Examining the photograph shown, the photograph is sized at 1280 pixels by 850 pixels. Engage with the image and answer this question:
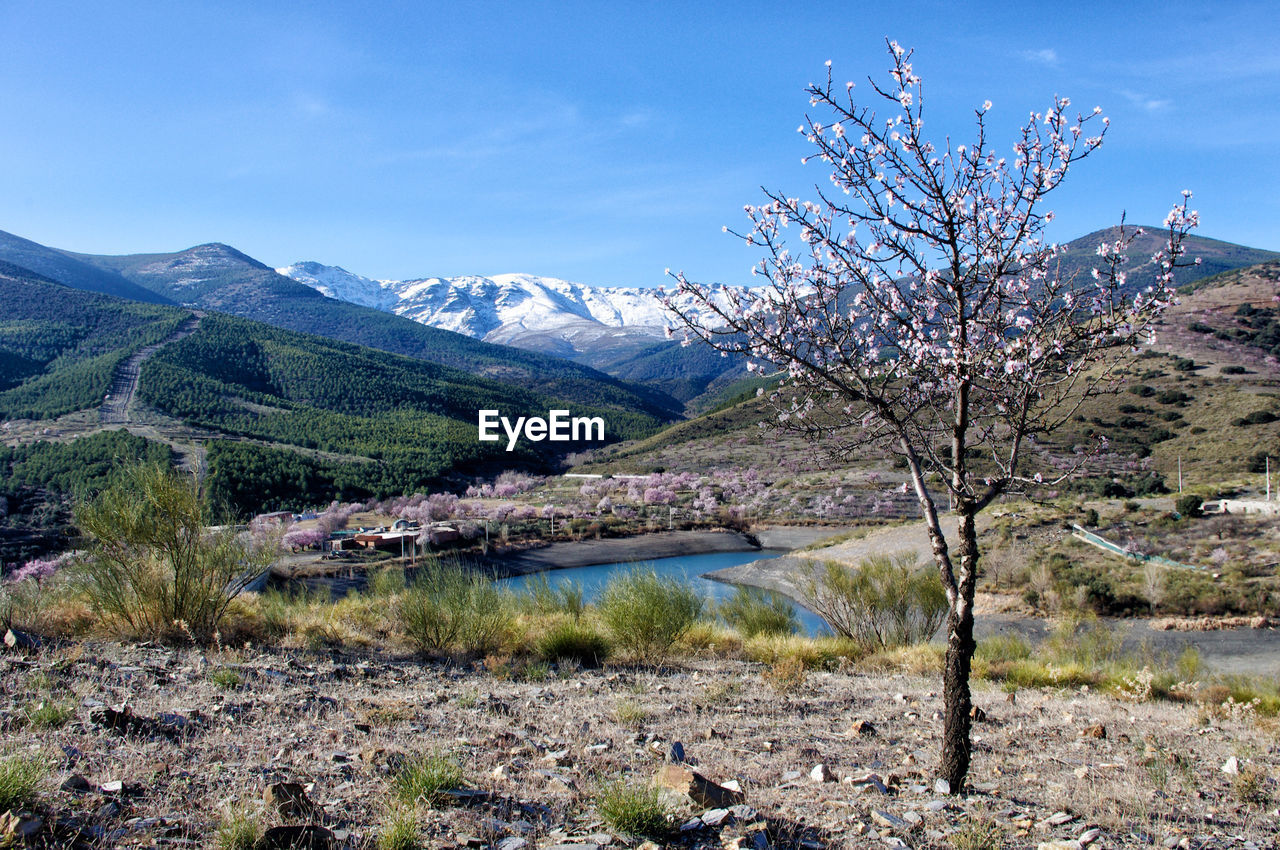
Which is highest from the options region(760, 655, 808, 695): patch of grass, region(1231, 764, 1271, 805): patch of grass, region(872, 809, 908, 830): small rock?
region(872, 809, 908, 830): small rock

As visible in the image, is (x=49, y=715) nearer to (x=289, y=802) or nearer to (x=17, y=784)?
(x=17, y=784)

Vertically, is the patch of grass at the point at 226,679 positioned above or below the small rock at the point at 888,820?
below

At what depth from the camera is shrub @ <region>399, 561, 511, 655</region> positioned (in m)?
10.8

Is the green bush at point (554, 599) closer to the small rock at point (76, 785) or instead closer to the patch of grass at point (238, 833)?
the small rock at point (76, 785)

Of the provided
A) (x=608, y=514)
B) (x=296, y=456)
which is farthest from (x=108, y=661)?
(x=296, y=456)

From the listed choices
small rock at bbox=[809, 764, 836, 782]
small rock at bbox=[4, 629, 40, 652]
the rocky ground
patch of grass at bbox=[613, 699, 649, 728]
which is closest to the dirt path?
small rock at bbox=[4, 629, 40, 652]

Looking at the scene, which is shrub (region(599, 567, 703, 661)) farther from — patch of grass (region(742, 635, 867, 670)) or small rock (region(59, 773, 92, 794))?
small rock (region(59, 773, 92, 794))

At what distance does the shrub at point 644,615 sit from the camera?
11.6 m

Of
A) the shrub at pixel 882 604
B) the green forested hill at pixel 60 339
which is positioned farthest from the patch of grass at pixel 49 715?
the green forested hill at pixel 60 339

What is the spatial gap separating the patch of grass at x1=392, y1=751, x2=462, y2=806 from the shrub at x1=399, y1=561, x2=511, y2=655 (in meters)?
6.14

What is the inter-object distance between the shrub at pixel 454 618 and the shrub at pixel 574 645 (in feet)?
2.60

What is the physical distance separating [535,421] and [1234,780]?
120m

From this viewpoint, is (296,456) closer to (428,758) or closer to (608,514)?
(608,514)

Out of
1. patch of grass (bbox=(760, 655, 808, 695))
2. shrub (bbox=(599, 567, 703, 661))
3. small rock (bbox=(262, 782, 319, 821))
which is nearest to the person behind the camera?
small rock (bbox=(262, 782, 319, 821))
